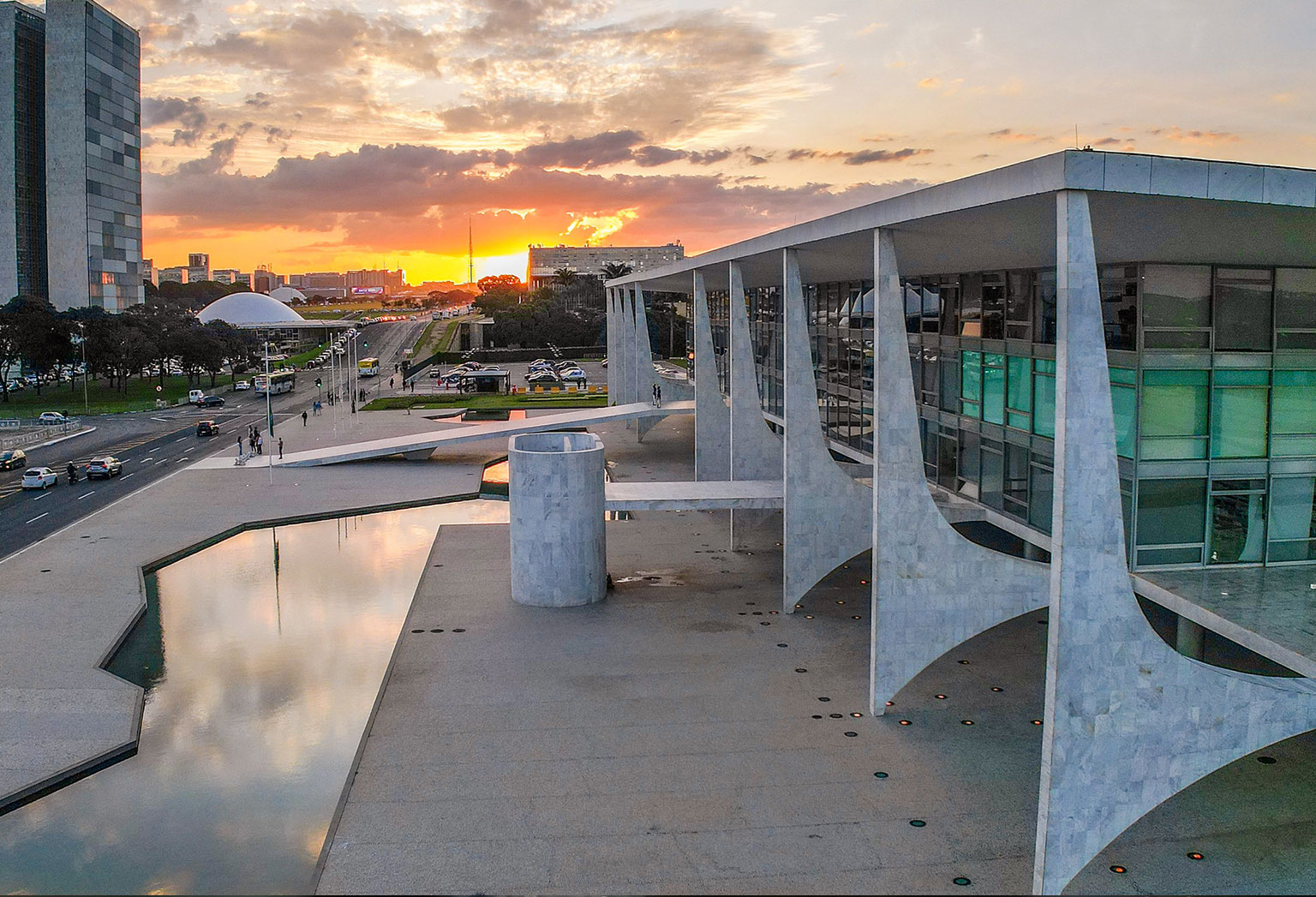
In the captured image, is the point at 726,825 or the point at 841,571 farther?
the point at 841,571

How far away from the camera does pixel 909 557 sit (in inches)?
673

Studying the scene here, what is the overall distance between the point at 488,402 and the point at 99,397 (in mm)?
31629

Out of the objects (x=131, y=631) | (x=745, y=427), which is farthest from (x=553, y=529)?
(x=131, y=631)

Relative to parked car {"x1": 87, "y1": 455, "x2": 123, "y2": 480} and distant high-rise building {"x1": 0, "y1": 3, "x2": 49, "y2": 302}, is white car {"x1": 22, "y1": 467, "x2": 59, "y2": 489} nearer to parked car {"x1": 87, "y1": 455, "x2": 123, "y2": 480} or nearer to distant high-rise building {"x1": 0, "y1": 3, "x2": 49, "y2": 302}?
parked car {"x1": 87, "y1": 455, "x2": 123, "y2": 480}

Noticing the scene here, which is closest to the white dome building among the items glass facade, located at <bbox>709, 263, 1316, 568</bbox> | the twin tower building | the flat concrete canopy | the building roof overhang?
the twin tower building

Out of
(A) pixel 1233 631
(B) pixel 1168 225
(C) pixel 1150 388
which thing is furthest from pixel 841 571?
(B) pixel 1168 225

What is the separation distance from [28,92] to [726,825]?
452 feet

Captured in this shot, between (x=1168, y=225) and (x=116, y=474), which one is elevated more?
(x=1168, y=225)

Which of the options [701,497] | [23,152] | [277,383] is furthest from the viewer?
[23,152]

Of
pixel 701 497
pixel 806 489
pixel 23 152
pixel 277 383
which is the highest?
pixel 23 152

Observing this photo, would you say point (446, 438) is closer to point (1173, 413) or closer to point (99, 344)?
point (1173, 413)

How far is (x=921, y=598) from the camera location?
17188mm

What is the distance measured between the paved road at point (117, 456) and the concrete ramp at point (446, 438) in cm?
616

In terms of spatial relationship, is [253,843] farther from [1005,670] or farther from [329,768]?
[1005,670]
